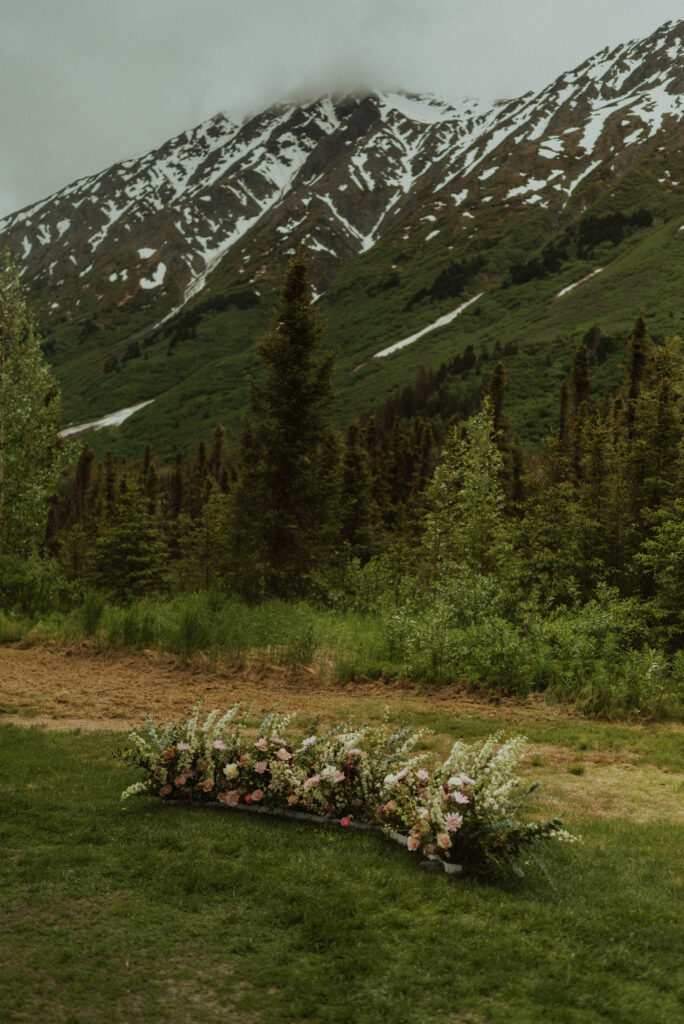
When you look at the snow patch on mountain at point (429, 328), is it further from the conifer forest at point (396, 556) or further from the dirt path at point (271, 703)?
the dirt path at point (271, 703)

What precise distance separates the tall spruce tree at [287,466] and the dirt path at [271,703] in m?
7.61

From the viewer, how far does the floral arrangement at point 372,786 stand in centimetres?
451

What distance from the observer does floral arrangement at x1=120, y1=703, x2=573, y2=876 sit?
14.8 feet

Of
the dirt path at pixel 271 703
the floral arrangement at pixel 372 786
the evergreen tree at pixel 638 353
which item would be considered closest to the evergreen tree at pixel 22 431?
the dirt path at pixel 271 703

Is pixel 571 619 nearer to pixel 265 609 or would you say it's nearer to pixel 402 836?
pixel 265 609

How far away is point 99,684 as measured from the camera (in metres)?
10.4

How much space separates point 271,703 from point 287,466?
426 inches

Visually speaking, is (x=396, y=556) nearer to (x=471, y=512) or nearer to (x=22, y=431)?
(x=471, y=512)

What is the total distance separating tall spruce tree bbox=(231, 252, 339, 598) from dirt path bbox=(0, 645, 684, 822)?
7612mm

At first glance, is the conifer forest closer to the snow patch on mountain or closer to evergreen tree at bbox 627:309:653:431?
evergreen tree at bbox 627:309:653:431

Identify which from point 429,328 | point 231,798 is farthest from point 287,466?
point 429,328

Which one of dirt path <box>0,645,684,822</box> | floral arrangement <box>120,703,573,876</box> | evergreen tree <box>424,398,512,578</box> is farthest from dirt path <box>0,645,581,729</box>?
evergreen tree <box>424,398,512,578</box>

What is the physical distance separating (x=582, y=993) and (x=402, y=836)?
1718mm

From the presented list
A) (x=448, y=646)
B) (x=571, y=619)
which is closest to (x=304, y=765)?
(x=448, y=646)
